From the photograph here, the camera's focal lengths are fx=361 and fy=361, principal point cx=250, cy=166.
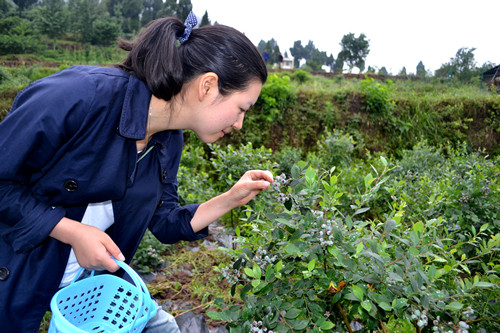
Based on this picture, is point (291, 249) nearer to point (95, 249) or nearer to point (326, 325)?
point (326, 325)

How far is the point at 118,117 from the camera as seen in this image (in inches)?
48.7

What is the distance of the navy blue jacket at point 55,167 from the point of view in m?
1.06

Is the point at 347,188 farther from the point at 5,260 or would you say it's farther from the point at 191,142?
the point at 5,260

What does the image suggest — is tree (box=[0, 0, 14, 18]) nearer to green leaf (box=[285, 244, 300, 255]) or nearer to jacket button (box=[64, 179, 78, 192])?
jacket button (box=[64, 179, 78, 192])

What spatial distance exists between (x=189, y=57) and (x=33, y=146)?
0.60m

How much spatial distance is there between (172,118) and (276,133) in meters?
4.82

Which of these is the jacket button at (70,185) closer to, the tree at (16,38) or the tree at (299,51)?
the tree at (16,38)

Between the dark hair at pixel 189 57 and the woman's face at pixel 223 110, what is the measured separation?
0.03 metres

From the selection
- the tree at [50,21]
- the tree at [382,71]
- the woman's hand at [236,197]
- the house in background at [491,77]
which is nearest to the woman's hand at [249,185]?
the woman's hand at [236,197]

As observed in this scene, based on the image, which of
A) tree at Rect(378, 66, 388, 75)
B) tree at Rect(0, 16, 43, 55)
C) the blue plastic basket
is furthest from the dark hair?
tree at Rect(0, 16, 43, 55)

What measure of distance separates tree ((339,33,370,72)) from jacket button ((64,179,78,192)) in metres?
40.2

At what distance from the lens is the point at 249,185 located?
144 cm

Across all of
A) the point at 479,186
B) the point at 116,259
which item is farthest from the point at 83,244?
the point at 479,186

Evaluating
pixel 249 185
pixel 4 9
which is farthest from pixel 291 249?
pixel 4 9
